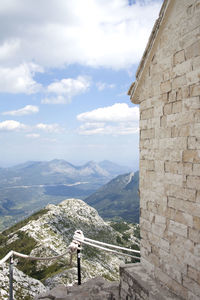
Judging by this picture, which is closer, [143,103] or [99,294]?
[143,103]

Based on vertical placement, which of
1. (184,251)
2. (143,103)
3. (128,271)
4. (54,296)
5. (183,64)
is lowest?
(54,296)

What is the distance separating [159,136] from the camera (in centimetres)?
574

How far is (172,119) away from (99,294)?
5441mm

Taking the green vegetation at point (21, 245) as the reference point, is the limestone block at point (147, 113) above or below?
above

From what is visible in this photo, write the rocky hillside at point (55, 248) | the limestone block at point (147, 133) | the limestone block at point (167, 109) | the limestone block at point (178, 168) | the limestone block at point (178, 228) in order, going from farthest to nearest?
the rocky hillside at point (55, 248) < the limestone block at point (147, 133) < the limestone block at point (167, 109) < the limestone block at point (178, 228) < the limestone block at point (178, 168)

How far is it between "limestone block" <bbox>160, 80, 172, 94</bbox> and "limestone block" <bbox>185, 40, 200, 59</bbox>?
2.33 feet

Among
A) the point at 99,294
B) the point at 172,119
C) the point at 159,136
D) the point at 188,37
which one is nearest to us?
the point at 188,37

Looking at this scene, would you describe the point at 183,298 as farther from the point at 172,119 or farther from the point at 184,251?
the point at 172,119

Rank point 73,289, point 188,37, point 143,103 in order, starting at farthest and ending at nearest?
point 73,289 < point 143,103 < point 188,37

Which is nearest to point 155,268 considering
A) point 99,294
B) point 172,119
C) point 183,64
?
point 99,294

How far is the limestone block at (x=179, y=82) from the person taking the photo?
5.03m

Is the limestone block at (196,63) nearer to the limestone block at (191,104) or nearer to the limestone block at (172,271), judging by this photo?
the limestone block at (191,104)

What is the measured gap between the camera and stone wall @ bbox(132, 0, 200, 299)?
4.77 metres

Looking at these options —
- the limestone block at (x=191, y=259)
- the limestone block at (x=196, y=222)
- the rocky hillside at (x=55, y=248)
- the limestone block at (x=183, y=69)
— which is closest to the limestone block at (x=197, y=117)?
the limestone block at (x=183, y=69)
